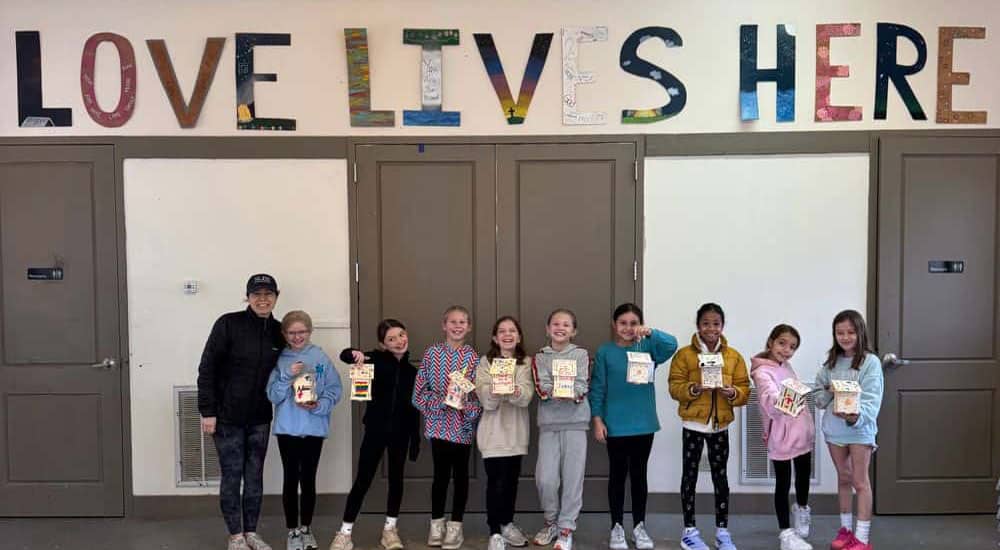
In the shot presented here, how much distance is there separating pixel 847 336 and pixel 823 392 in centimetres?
→ 35

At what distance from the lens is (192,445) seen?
181 inches

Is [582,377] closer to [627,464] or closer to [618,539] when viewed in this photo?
[627,464]

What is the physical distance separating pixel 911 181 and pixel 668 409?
2.22 meters

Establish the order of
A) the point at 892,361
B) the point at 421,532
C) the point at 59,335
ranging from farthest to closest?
the point at 59,335 → the point at 892,361 → the point at 421,532

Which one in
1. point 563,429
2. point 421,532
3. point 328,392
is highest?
point 328,392

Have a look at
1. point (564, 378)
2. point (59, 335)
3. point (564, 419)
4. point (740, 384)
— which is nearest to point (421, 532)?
point (564, 419)

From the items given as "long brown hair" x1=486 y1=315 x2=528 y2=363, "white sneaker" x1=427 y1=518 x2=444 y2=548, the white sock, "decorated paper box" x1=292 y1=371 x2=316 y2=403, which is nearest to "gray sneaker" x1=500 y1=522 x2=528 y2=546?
"white sneaker" x1=427 y1=518 x2=444 y2=548

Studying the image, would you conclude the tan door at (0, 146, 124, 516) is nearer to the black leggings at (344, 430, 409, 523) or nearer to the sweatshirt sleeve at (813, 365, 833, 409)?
the black leggings at (344, 430, 409, 523)

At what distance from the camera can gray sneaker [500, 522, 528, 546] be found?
4.13 m

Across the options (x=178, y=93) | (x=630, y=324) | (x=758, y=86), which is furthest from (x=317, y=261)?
(x=758, y=86)

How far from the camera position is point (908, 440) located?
4.53m

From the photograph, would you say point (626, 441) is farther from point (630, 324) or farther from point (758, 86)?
point (758, 86)

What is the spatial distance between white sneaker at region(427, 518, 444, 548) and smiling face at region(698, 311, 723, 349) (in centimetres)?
199

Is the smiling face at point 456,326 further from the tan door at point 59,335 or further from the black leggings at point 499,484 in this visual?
the tan door at point 59,335
